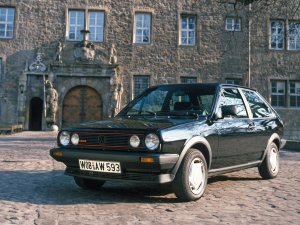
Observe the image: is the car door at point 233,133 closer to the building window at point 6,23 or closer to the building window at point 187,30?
the building window at point 187,30

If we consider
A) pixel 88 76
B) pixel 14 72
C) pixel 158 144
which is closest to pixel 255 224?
pixel 158 144

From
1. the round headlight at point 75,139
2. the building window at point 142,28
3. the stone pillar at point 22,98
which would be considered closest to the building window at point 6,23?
the stone pillar at point 22,98

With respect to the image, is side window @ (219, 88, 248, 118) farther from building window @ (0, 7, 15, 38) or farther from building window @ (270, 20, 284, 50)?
building window @ (0, 7, 15, 38)

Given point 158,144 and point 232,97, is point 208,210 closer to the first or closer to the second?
point 158,144

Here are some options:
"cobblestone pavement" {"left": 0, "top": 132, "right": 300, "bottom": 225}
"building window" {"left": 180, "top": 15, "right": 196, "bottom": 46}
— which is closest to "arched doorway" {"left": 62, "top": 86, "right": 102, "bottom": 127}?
"building window" {"left": 180, "top": 15, "right": 196, "bottom": 46}

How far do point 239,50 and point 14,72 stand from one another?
12.9m

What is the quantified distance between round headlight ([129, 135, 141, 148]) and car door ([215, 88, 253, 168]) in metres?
1.33

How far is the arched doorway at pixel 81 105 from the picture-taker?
19797 millimetres

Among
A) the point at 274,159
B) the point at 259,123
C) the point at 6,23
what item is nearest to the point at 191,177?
the point at 259,123

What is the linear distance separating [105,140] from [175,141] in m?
0.86

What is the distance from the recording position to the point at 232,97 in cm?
557

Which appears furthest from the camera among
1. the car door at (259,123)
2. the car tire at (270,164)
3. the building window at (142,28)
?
the building window at (142,28)

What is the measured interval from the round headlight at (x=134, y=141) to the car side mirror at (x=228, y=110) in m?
1.49

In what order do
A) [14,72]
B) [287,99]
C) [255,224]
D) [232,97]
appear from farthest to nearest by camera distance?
[287,99]
[14,72]
[232,97]
[255,224]
